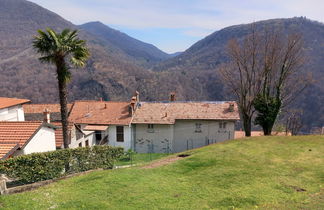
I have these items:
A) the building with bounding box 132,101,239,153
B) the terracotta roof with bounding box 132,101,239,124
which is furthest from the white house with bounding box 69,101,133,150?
the terracotta roof with bounding box 132,101,239,124

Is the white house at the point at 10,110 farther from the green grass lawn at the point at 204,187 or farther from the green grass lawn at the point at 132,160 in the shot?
the green grass lawn at the point at 204,187

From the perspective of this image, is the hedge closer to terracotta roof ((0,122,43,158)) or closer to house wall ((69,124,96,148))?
terracotta roof ((0,122,43,158))

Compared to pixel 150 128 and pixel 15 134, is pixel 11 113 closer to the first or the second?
pixel 15 134

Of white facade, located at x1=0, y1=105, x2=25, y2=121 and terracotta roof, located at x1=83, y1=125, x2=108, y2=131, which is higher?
white facade, located at x1=0, y1=105, x2=25, y2=121

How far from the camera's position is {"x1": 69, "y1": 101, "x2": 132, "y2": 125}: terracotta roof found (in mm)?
30828

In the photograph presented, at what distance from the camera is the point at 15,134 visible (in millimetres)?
13914

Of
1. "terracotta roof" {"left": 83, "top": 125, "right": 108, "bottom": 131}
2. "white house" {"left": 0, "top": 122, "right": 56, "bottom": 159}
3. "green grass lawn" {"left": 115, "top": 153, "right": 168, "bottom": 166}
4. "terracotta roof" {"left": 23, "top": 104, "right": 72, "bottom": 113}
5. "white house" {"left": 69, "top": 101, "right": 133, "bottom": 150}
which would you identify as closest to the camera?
"white house" {"left": 0, "top": 122, "right": 56, "bottom": 159}

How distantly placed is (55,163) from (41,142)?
8.61 feet

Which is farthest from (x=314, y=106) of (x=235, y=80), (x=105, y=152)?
(x=105, y=152)

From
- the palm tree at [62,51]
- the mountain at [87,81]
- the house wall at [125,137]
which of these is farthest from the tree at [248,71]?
the mountain at [87,81]

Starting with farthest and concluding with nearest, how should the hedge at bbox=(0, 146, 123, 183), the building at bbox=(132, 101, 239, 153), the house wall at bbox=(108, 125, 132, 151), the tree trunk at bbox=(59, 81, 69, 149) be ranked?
the house wall at bbox=(108, 125, 132, 151), the building at bbox=(132, 101, 239, 153), the tree trunk at bbox=(59, 81, 69, 149), the hedge at bbox=(0, 146, 123, 183)

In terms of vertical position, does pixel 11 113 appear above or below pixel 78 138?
above

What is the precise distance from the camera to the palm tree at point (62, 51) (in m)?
15.6

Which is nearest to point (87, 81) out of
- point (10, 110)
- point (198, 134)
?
point (10, 110)
